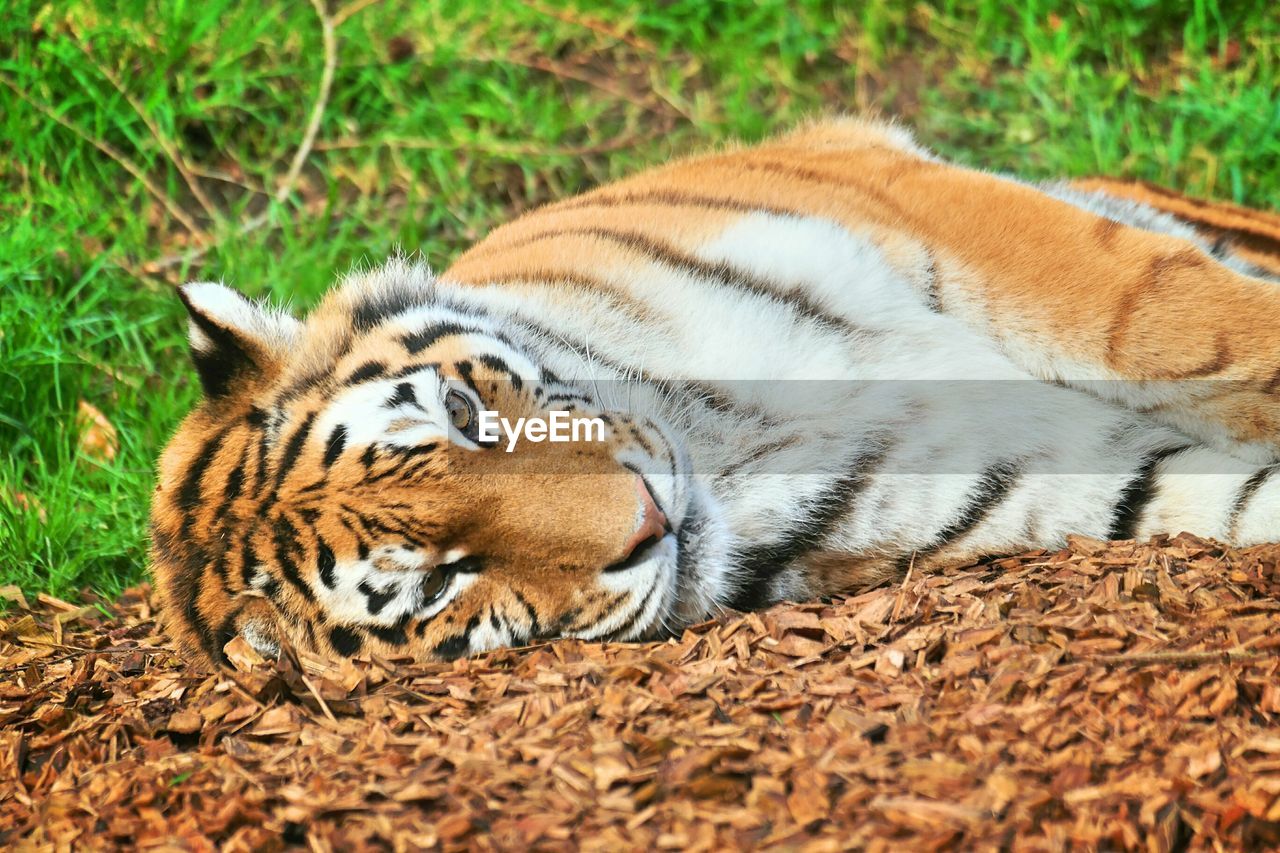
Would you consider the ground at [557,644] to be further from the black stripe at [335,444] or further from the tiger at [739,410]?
the black stripe at [335,444]

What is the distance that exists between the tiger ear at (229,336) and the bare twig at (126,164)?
2099 mm

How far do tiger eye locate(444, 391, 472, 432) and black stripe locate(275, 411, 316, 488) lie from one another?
1.01ft

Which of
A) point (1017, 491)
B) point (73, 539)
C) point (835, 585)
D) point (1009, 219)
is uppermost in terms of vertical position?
point (1009, 219)

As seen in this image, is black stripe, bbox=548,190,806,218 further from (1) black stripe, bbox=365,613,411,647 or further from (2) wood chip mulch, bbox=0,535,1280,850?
(1) black stripe, bbox=365,613,411,647

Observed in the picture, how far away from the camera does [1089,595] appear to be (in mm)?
2387

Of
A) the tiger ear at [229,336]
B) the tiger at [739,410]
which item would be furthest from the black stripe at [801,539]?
the tiger ear at [229,336]

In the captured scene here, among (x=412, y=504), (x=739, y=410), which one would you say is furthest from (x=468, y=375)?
(x=739, y=410)

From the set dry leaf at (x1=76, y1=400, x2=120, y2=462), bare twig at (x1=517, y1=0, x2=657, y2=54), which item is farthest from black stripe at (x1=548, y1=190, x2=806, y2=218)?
bare twig at (x1=517, y1=0, x2=657, y2=54)

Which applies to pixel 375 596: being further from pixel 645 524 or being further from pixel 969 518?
pixel 969 518

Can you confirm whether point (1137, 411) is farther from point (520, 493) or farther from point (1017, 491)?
point (520, 493)

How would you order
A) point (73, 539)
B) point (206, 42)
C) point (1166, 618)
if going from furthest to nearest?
point (206, 42) < point (73, 539) < point (1166, 618)

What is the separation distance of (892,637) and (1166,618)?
1.61 feet

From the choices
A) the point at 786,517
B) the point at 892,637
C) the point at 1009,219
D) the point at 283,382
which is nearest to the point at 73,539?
the point at 283,382

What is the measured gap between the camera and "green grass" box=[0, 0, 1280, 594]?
444 centimetres
